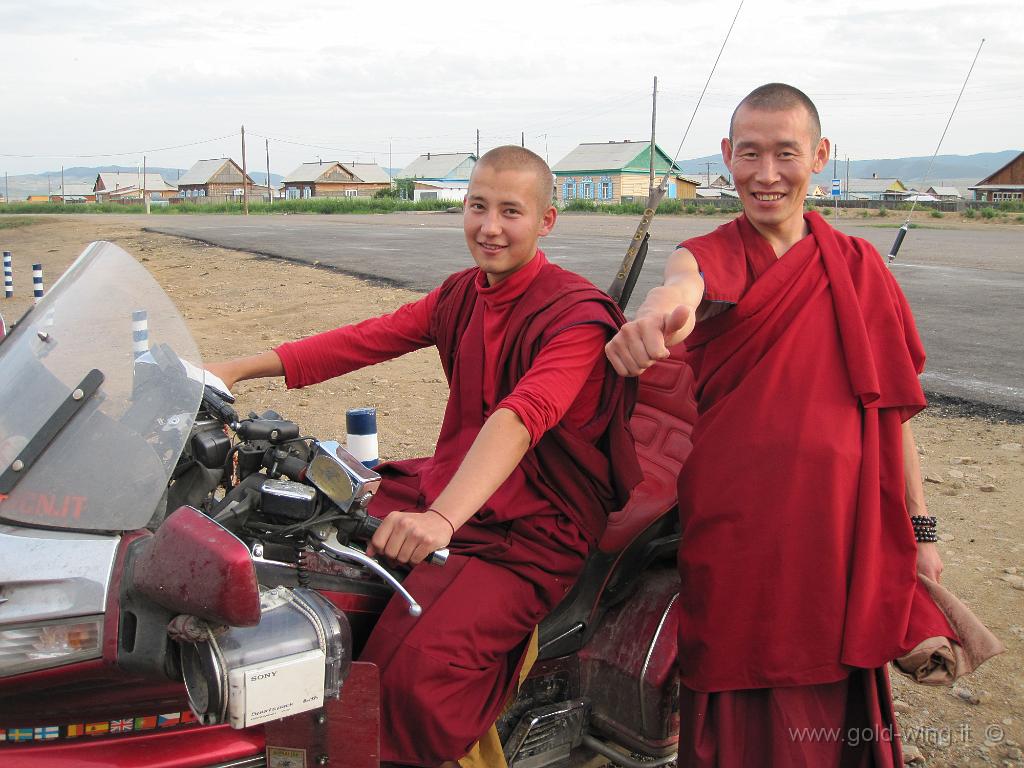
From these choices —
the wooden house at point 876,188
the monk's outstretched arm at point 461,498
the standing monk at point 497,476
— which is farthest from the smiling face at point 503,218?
the wooden house at point 876,188

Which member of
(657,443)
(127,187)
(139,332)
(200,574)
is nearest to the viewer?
(200,574)

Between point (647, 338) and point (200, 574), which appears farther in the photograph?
point (647, 338)

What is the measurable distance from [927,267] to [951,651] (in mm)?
16366

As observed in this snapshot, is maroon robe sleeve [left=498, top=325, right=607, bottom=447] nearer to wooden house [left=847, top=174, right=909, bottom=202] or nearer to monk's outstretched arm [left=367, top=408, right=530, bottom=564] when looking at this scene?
monk's outstretched arm [left=367, top=408, right=530, bottom=564]

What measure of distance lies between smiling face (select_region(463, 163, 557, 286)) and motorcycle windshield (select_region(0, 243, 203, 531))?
2.57 feet

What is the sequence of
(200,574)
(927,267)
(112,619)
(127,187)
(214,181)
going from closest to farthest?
(200,574)
(112,619)
(927,267)
(214,181)
(127,187)

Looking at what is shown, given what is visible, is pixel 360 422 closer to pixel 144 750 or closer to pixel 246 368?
pixel 246 368

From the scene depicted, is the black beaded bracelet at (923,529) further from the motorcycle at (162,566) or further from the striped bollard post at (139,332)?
the striped bollard post at (139,332)

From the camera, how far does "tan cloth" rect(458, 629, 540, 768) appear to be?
2.41 metres

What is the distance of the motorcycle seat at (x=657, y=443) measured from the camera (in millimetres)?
2766

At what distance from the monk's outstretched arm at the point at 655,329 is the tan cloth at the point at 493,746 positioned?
0.77 m

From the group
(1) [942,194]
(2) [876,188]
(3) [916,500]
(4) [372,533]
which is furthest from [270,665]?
(2) [876,188]

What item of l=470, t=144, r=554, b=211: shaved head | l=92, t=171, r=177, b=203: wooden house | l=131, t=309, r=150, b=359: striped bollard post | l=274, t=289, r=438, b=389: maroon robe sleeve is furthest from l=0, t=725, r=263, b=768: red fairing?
l=92, t=171, r=177, b=203: wooden house

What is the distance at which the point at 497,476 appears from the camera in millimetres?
2209
